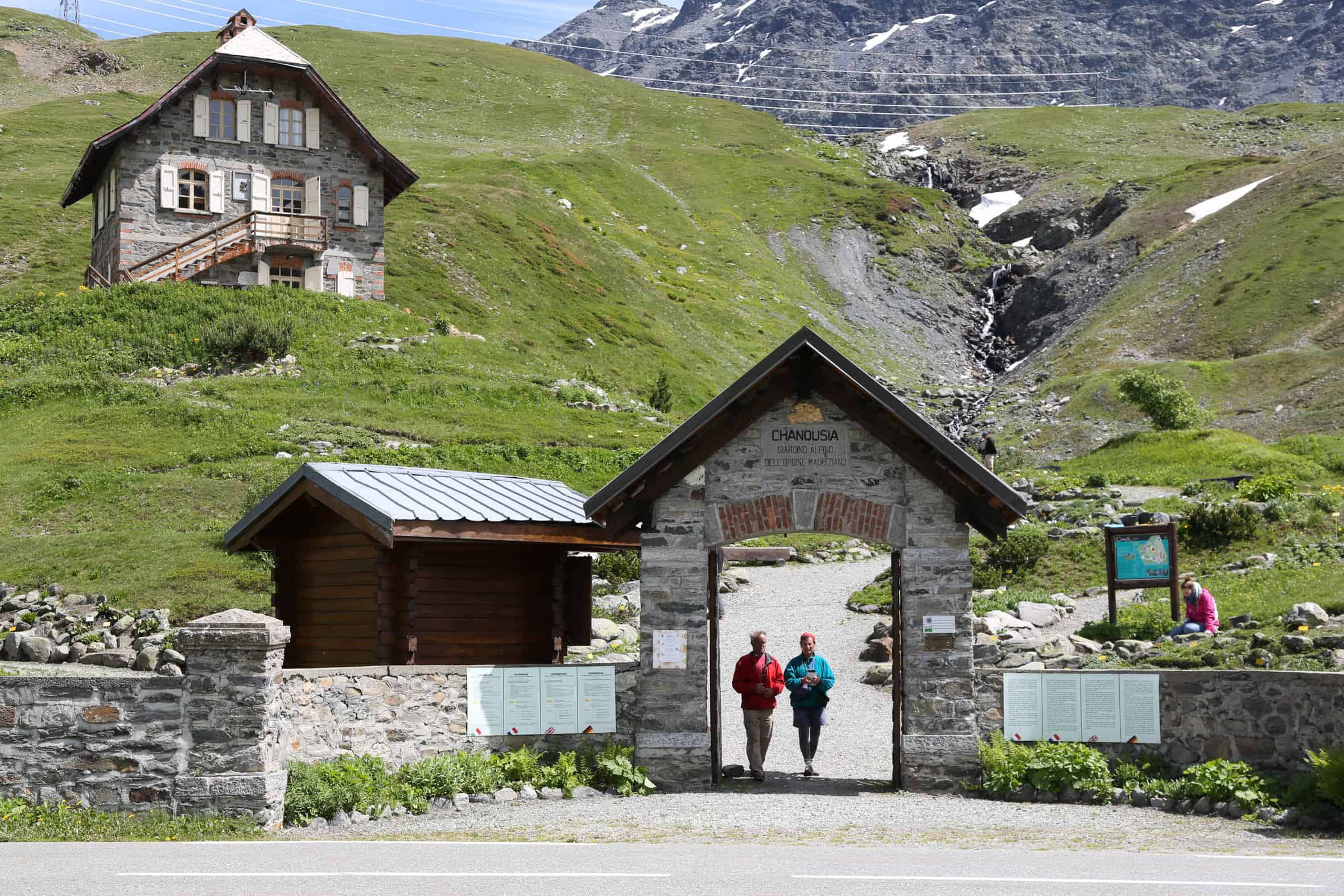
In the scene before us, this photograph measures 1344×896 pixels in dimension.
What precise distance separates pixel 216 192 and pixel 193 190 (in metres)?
0.90

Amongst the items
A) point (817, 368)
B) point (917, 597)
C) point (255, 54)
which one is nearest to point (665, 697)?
point (917, 597)

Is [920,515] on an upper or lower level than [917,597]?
upper

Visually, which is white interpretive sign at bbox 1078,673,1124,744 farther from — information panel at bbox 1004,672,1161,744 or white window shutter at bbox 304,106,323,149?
white window shutter at bbox 304,106,323,149

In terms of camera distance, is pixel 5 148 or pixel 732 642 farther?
pixel 5 148

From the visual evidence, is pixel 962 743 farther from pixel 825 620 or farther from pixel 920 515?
pixel 825 620

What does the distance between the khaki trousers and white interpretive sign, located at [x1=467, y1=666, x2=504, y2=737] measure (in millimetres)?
3074

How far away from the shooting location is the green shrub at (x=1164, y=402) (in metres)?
51.3

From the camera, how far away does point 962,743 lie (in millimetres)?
15125

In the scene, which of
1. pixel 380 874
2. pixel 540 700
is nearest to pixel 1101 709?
pixel 540 700

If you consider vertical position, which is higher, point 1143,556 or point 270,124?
point 270,124

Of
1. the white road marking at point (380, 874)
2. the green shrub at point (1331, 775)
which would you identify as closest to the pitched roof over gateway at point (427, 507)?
the white road marking at point (380, 874)

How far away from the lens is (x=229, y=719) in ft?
40.9

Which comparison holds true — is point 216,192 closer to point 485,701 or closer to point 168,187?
point 168,187

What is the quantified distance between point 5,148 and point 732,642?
70.3 metres
